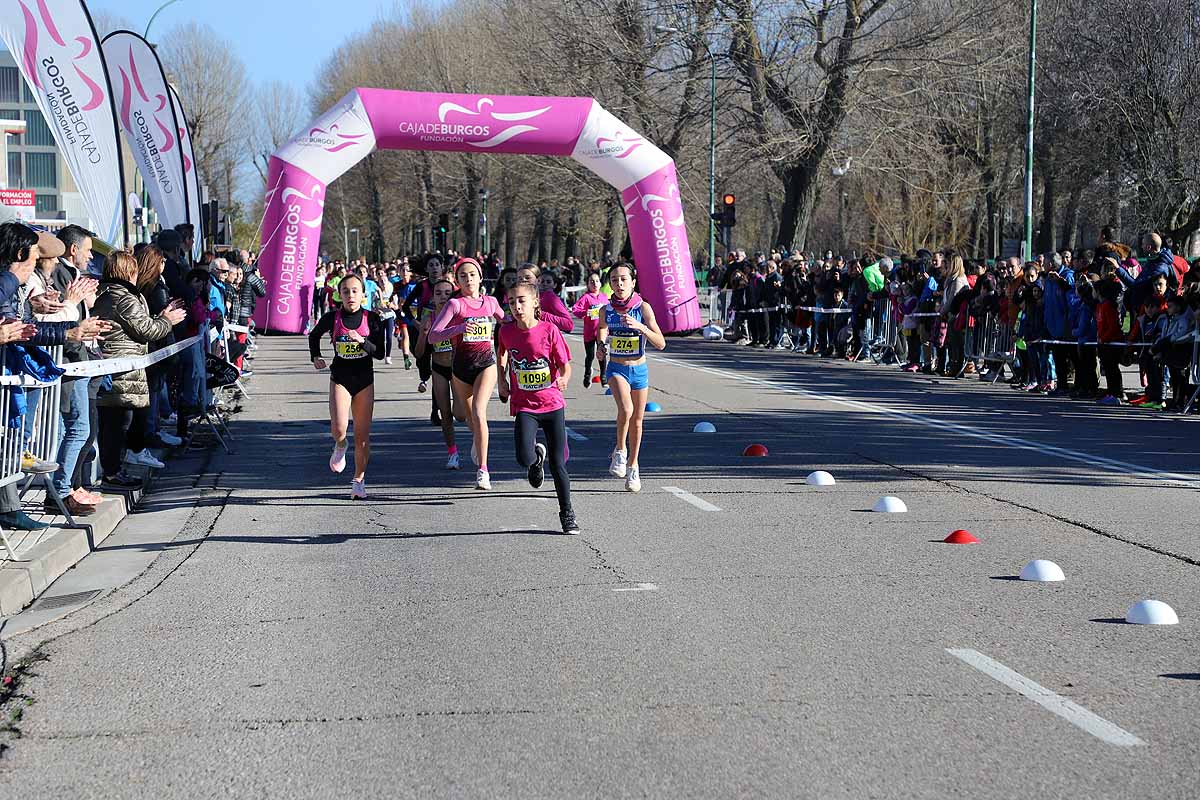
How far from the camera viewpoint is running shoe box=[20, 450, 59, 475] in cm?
878

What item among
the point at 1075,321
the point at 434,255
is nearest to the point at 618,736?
the point at 434,255

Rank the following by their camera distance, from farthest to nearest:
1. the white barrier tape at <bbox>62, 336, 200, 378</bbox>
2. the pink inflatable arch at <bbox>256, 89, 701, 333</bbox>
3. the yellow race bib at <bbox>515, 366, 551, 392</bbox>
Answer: the pink inflatable arch at <bbox>256, 89, 701, 333</bbox> → the yellow race bib at <bbox>515, 366, 551, 392</bbox> → the white barrier tape at <bbox>62, 336, 200, 378</bbox>

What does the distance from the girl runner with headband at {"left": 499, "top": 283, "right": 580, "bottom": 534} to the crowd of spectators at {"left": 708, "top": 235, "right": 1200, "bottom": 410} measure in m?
Result: 9.21

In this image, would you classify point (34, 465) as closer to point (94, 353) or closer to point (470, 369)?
point (94, 353)

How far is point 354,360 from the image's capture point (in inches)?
439

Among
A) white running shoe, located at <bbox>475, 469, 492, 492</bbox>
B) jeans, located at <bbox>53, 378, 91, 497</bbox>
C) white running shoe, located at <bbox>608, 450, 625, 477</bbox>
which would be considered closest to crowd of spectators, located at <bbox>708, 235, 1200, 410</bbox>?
white running shoe, located at <bbox>608, 450, 625, 477</bbox>

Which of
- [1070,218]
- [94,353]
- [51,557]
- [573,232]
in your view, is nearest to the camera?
[51,557]

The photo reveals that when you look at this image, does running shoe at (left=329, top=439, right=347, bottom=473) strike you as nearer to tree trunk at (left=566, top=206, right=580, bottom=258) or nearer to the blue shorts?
the blue shorts

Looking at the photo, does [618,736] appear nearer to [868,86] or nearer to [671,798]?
[671,798]

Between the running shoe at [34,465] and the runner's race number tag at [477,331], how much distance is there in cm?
369

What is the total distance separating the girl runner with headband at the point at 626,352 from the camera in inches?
461

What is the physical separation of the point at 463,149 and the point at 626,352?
12952mm

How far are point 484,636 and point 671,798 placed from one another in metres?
2.25

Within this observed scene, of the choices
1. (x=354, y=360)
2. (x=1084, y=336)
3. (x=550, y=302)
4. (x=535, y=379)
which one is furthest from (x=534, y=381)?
(x=1084, y=336)
